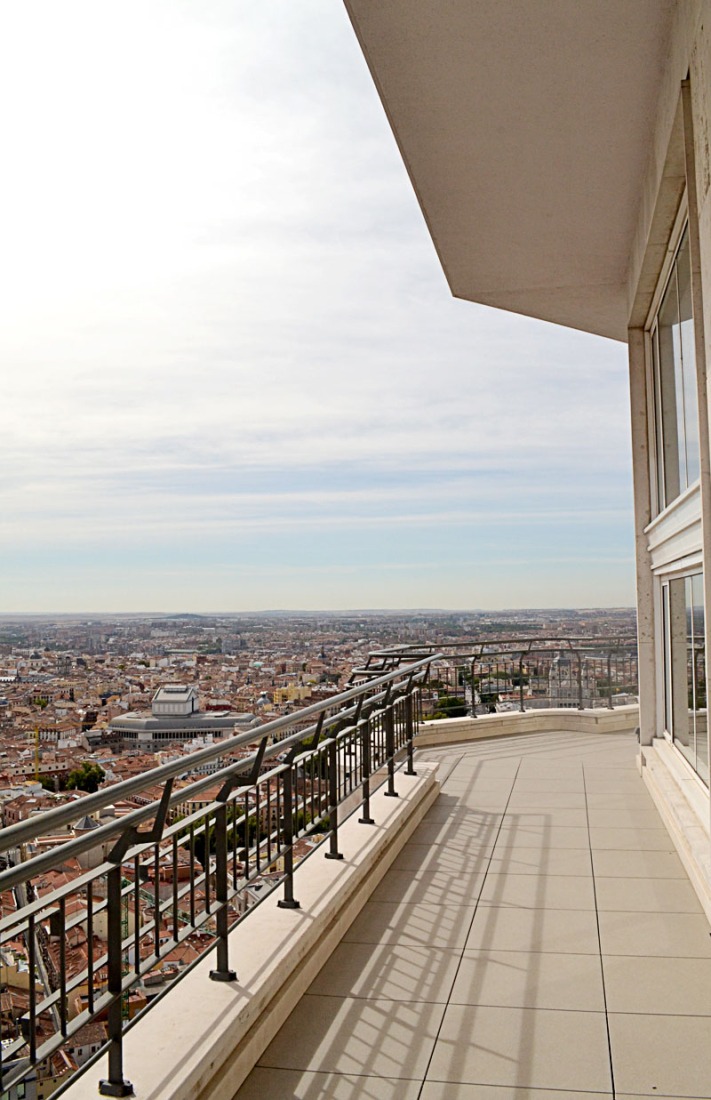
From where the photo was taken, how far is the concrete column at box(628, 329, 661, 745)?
8.31 meters

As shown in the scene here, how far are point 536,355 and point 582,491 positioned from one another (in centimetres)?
2131

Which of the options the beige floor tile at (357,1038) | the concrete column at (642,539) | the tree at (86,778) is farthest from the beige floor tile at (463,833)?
the beige floor tile at (357,1038)

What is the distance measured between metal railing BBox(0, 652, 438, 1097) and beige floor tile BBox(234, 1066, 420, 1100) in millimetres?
356

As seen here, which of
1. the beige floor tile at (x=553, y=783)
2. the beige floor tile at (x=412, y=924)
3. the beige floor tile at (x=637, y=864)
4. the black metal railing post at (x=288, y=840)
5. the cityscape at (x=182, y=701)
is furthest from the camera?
the beige floor tile at (x=553, y=783)

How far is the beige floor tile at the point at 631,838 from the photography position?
19.9 ft

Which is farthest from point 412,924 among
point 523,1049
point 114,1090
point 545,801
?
point 545,801

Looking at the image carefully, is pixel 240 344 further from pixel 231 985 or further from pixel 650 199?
pixel 231 985

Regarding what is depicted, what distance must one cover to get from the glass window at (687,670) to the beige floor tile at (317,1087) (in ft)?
10.7

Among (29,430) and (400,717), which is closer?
(400,717)

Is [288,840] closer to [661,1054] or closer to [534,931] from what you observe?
[534,931]

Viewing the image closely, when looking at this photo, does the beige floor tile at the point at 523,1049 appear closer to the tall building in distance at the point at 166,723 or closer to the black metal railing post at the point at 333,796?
the black metal railing post at the point at 333,796

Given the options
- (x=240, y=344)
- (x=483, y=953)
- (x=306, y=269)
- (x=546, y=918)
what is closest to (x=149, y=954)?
(x=483, y=953)

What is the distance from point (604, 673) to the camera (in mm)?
11938

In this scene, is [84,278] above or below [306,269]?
above
